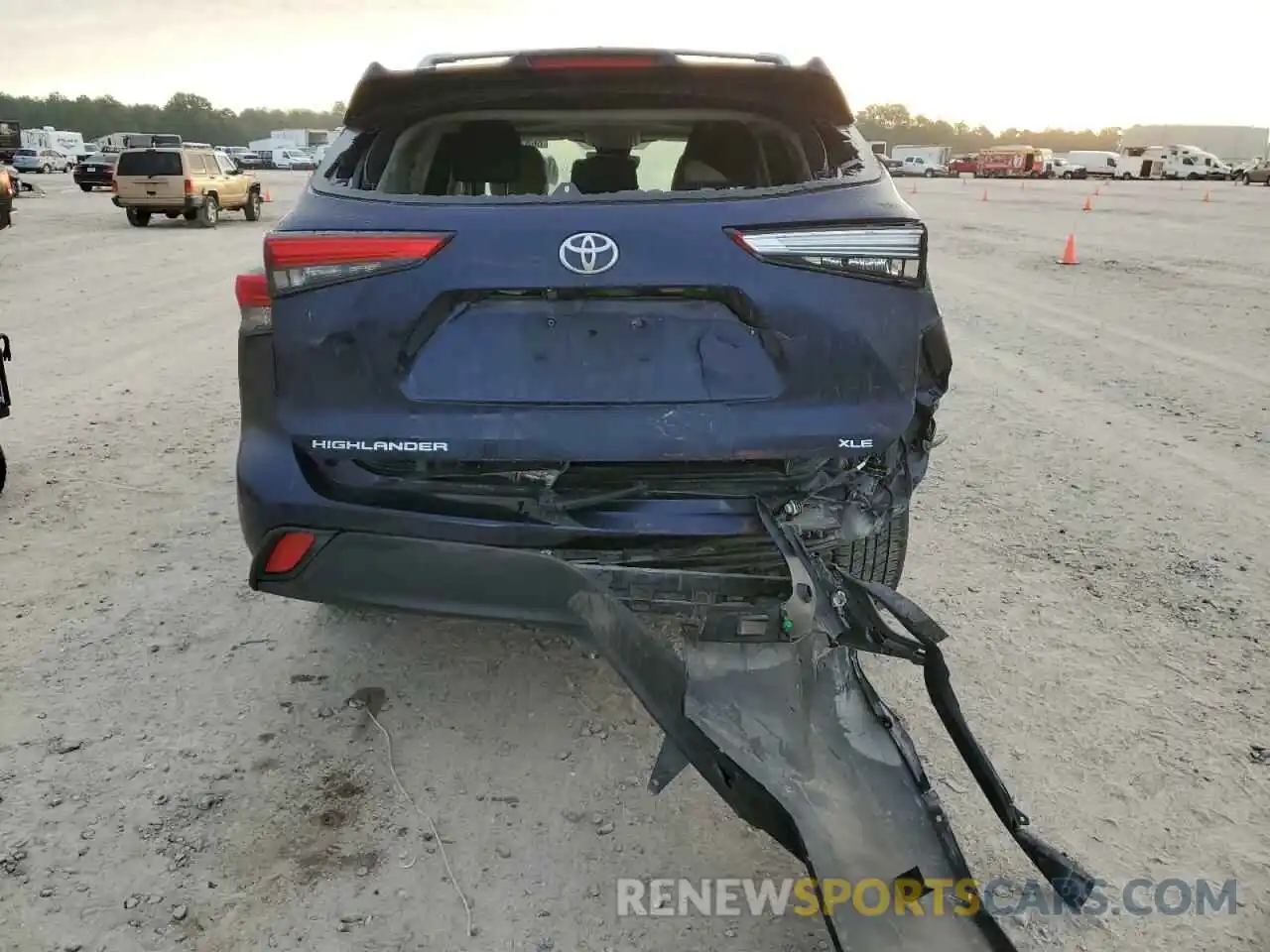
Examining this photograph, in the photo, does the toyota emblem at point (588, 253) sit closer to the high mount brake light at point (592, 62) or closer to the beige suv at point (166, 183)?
the high mount brake light at point (592, 62)

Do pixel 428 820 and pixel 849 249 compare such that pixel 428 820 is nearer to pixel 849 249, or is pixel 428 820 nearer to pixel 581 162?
pixel 849 249

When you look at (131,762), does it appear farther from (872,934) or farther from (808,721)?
(872,934)

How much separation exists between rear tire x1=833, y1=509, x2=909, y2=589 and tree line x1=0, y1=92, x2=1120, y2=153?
91.5 meters

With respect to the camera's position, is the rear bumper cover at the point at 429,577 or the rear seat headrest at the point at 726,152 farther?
the rear seat headrest at the point at 726,152

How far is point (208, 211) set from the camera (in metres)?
21.2

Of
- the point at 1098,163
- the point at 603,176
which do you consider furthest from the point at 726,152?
the point at 1098,163

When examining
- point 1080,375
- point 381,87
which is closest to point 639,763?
point 381,87

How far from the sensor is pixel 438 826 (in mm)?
2521

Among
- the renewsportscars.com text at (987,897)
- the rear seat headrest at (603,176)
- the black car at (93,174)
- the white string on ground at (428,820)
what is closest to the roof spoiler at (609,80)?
the rear seat headrest at (603,176)

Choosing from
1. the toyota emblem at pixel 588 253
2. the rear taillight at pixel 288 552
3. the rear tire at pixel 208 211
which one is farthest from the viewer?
the rear tire at pixel 208 211

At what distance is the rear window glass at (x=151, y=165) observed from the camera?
20.1 m

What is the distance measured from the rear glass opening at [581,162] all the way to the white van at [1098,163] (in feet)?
212

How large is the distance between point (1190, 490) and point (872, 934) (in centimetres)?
387

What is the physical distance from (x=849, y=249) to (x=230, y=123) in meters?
114
